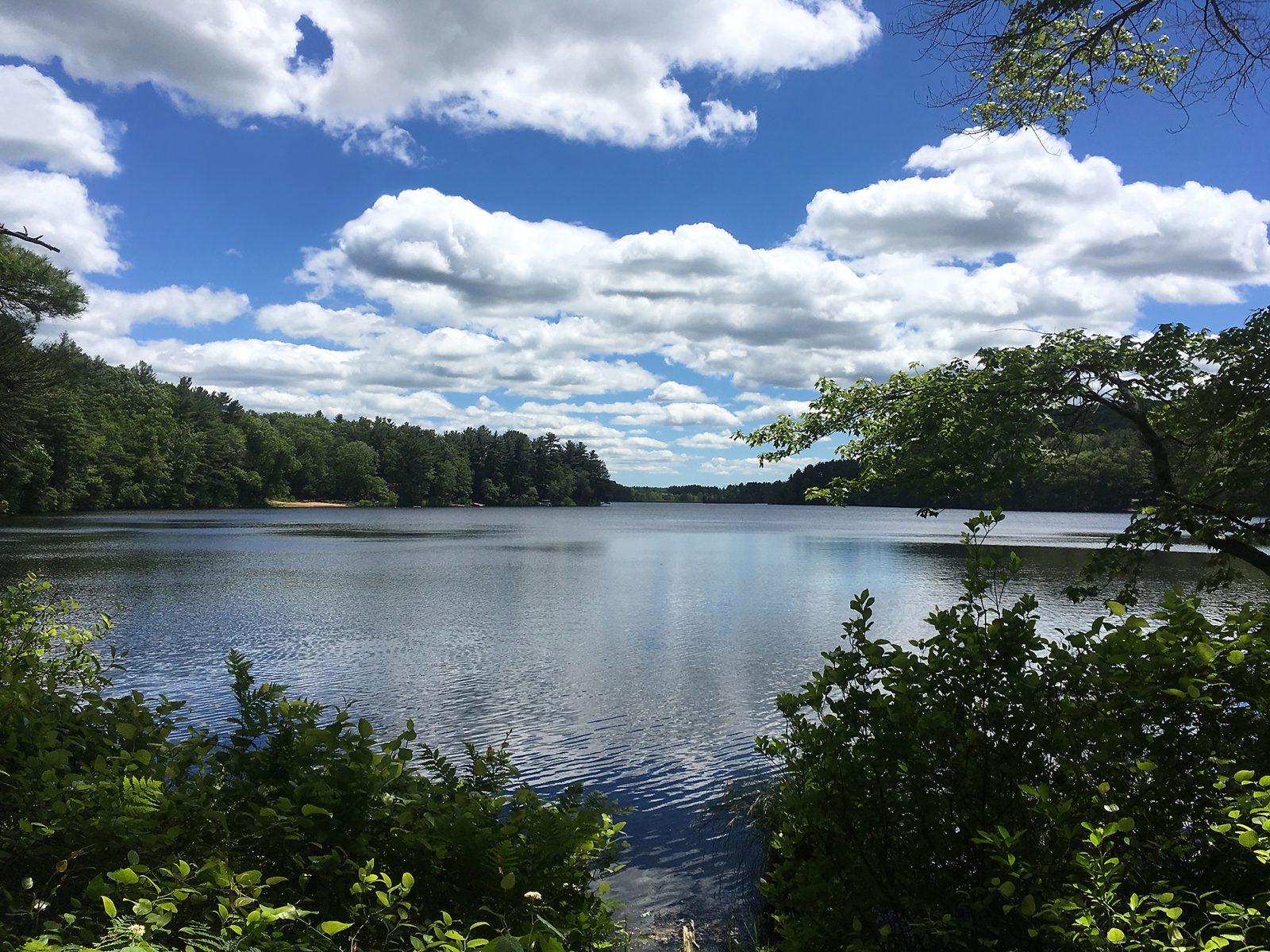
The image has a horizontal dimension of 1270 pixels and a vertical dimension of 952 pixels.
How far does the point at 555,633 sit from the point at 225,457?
11004 cm

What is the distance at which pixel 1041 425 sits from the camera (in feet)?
22.1

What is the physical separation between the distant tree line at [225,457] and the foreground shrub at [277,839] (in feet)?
47.2

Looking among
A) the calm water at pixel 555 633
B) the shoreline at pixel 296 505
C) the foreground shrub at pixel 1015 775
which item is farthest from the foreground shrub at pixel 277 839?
the shoreline at pixel 296 505

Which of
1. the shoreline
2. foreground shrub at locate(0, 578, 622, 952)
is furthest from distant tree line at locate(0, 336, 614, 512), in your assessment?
foreground shrub at locate(0, 578, 622, 952)

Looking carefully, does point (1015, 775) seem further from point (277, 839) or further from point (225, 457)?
point (225, 457)

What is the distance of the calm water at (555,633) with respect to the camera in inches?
474

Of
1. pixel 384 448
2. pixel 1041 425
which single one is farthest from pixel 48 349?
pixel 384 448

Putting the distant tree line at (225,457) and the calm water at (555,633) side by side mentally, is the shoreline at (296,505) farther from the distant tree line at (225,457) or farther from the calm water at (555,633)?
the calm water at (555,633)

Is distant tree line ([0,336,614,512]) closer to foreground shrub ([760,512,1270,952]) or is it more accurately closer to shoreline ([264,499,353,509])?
shoreline ([264,499,353,509])

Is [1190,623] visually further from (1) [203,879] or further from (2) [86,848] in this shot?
(2) [86,848]

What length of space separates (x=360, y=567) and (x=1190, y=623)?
41.2 m

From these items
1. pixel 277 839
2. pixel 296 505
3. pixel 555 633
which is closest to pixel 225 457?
pixel 296 505

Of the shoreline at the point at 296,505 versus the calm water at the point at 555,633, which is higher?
the shoreline at the point at 296,505

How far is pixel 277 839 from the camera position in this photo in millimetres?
3398
